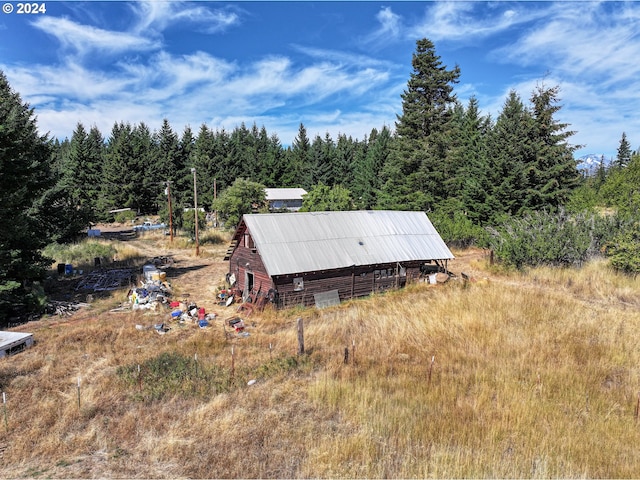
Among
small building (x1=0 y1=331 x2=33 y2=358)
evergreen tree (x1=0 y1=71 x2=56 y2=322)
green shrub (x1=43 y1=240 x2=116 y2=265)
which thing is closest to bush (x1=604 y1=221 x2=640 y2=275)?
small building (x1=0 y1=331 x2=33 y2=358)

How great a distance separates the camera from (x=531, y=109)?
36562 mm

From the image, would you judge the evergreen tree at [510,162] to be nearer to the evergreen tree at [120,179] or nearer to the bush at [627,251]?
the bush at [627,251]

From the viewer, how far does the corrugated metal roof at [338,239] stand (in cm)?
2008

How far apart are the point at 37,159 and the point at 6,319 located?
51.8 feet

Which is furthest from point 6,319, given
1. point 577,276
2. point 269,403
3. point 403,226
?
point 577,276

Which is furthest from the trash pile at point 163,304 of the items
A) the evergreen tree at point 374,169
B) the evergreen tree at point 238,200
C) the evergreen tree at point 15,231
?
the evergreen tree at point 374,169

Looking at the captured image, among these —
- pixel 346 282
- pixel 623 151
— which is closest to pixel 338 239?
pixel 346 282

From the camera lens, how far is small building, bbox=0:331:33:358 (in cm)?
1350

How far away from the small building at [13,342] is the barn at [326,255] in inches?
375

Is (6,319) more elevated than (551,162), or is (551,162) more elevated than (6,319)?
(551,162)

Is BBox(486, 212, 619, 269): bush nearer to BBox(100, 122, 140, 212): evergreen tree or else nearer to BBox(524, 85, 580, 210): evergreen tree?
BBox(524, 85, 580, 210): evergreen tree

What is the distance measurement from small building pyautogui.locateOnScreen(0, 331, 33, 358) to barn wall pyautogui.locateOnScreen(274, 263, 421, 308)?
10216 millimetres

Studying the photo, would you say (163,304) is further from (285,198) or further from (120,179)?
(120,179)

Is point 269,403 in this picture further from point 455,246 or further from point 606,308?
point 455,246
